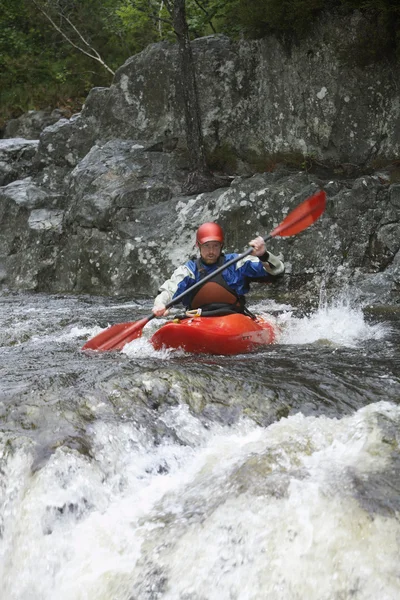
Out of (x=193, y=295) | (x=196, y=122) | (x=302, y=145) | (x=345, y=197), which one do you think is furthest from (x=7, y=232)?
(x=193, y=295)

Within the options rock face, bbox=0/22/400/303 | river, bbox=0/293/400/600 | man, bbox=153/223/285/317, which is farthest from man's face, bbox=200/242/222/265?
rock face, bbox=0/22/400/303

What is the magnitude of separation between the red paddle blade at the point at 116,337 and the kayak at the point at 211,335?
0.86 feet

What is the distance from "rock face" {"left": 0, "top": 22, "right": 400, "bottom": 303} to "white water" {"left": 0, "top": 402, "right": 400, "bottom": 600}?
4916 millimetres

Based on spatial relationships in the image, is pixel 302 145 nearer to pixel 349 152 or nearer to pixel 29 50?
pixel 349 152

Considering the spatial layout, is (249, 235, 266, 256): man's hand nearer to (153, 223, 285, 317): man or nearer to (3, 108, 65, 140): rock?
(153, 223, 285, 317): man

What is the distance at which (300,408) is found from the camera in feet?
12.5

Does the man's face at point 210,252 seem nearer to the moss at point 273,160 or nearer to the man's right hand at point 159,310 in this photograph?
the man's right hand at point 159,310

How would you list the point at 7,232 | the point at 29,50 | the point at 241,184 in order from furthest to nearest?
the point at 29,50
the point at 7,232
the point at 241,184

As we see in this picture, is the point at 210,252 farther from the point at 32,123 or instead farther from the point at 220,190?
the point at 32,123

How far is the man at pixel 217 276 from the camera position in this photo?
570 centimetres

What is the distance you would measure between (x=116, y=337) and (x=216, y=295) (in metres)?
0.95

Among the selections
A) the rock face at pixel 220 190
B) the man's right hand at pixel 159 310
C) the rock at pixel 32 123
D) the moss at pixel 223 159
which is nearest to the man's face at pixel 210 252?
the man's right hand at pixel 159 310

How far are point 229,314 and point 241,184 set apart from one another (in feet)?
14.6

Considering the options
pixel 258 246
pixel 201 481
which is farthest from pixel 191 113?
pixel 201 481
